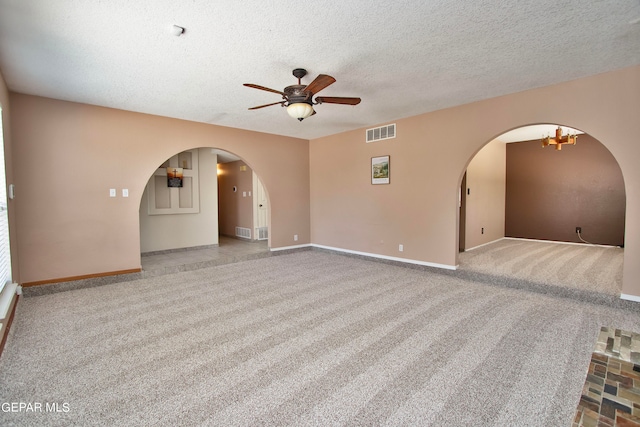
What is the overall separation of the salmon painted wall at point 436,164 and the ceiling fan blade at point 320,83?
2744mm

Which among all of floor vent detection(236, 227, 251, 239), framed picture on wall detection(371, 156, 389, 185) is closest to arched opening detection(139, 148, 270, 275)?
floor vent detection(236, 227, 251, 239)

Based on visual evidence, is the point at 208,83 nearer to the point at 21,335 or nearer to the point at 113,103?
the point at 113,103

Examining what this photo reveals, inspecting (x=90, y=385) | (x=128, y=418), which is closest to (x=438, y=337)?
(x=128, y=418)

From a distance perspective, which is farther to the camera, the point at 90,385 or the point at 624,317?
the point at 624,317

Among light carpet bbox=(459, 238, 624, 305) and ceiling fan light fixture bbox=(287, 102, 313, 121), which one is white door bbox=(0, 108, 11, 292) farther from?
light carpet bbox=(459, 238, 624, 305)

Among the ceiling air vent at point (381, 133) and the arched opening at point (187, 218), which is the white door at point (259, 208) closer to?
the arched opening at point (187, 218)

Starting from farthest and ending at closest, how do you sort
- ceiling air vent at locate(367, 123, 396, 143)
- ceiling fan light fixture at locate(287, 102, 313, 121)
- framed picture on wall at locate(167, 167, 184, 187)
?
1. framed picture on wall at locate(167, 167, 184, 187)
2. ceiling air vent at locate(367, 123, 396, 143)
3. ceiling fan light fixture at locate(287, 102, 313, 121)

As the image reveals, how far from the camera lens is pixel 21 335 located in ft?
9.29

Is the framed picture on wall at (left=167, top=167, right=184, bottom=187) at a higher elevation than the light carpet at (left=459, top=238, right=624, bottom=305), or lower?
higher

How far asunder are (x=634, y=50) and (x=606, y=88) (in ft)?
1.98

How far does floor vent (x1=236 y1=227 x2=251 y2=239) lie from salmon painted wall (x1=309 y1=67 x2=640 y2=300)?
2.04m

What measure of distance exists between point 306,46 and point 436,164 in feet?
10.4

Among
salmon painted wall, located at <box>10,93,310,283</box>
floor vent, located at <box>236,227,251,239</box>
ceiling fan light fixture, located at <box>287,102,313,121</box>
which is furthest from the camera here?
floor vent, located at <box>236,227,251,239</box>

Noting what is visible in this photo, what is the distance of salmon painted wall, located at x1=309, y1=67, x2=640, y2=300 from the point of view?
11.1ft
